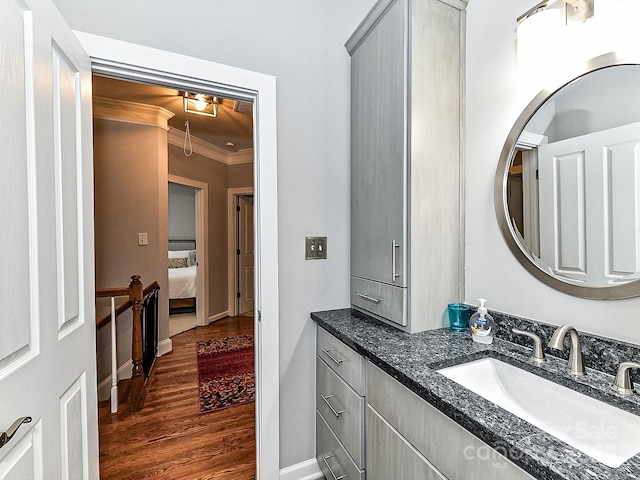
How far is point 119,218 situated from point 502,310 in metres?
3.38

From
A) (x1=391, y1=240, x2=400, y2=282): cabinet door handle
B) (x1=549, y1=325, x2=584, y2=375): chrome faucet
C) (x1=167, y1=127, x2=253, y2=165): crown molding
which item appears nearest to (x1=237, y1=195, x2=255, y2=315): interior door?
(x1=167, y1=127, x2=253, y2=165): crown molding

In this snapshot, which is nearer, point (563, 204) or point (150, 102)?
point (563, 204)

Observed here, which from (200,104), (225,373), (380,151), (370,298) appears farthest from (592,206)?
(200,104)

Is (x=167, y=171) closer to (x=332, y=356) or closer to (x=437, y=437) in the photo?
(x=332, y=356)

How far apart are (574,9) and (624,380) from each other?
1145 millimetres

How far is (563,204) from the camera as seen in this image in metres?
1.10

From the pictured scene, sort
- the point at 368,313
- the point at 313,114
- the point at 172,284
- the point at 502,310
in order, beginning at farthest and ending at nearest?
the point at 172,284
the point at 313,114
the point at 368,313
the point at 502,310

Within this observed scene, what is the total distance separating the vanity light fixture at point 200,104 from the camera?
10.2 ft

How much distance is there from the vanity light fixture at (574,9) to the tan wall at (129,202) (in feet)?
11.2

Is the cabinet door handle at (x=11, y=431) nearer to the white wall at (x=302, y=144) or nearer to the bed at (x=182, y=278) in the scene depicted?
the white wall at (x=302, y=144)

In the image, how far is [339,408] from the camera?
145 centimetres

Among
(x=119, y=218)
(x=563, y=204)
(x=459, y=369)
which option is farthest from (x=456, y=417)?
(x=119, y=218)

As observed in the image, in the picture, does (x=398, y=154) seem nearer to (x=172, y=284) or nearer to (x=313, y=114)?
(x=313, y=114)

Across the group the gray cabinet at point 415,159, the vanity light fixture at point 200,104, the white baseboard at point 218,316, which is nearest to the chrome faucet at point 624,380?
the gray cabinet at point 415,159
